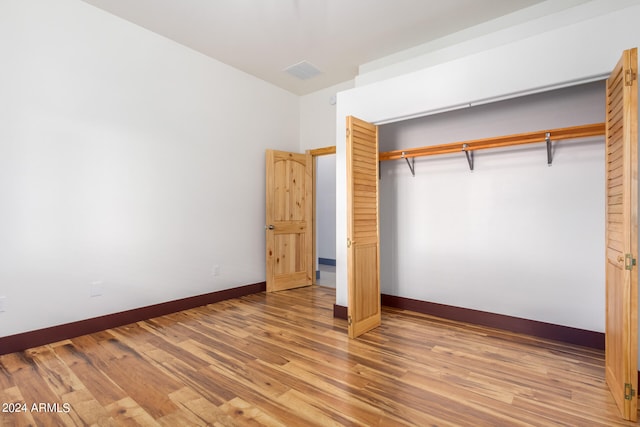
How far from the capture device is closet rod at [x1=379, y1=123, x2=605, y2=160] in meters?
2.52

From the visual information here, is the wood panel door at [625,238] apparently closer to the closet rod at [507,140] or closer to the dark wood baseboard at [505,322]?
the closet rod at [507,140]

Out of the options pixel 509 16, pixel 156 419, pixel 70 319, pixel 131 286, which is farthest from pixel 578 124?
pixel 70 319

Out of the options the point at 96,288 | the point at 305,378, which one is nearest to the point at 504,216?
the point at 305,378

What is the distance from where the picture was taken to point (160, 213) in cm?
361

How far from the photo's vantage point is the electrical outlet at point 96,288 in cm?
307

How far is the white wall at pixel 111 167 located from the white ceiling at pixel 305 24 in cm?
31

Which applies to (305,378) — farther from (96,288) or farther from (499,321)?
(96,288)

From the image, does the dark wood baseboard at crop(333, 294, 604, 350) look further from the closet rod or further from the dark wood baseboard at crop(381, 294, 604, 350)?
the closet rod

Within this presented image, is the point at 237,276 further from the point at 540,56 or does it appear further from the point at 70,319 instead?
the point at 540,56

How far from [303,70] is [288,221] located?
2162 mm

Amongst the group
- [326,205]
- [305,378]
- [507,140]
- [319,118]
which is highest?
[319,118]

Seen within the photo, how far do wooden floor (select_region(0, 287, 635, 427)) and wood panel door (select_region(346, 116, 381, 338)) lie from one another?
0.24 metres

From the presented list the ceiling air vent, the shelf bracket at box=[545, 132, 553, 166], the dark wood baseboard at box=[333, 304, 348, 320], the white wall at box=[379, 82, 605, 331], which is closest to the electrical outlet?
the dark wood baseboard at box=[333, 304, 348, 320]

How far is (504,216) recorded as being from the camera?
10.2 feet
